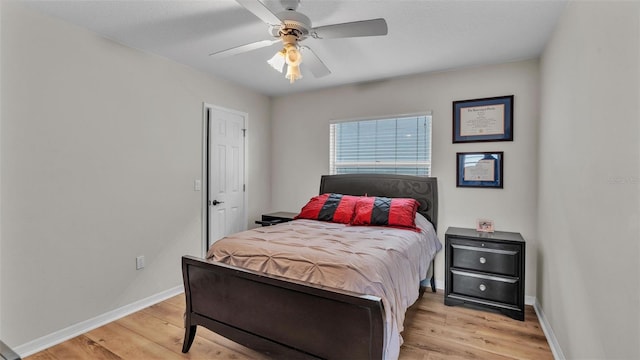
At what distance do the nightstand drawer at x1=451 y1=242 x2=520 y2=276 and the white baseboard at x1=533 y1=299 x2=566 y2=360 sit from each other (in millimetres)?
406

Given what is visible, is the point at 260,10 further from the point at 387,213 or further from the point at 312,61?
the point at 387,213

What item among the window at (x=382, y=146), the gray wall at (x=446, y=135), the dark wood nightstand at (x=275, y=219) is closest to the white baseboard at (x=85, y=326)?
the dark wood nightstand at (x=275, y=219)

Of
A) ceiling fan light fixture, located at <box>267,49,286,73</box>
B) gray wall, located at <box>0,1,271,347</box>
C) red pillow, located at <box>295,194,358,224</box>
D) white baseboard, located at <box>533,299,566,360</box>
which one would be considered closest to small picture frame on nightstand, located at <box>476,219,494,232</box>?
white baseboard, located at <box>533,299,566,360</box>

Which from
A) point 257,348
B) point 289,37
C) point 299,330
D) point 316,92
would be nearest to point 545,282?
point 299,330

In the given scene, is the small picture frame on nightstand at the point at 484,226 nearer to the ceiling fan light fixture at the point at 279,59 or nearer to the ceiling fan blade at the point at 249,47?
the ceiling fan light fixture at the point at 279,59

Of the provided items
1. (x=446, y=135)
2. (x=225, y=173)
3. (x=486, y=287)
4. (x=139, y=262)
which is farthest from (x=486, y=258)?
(x=139, y=262)

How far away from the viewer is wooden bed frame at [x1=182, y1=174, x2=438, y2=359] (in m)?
1.53

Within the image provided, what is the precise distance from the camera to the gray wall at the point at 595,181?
1160mm

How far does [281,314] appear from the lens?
5.86 feet

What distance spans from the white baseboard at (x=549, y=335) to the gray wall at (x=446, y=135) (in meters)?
0.33

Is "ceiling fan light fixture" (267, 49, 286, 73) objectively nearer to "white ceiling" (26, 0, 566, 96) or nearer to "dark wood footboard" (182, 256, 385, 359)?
"white ceiling" (26, 0, 566, 96)

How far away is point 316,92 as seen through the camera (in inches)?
169

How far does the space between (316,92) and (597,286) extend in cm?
361

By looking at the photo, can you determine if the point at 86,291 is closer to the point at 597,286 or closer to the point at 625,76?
the point at 597,286
